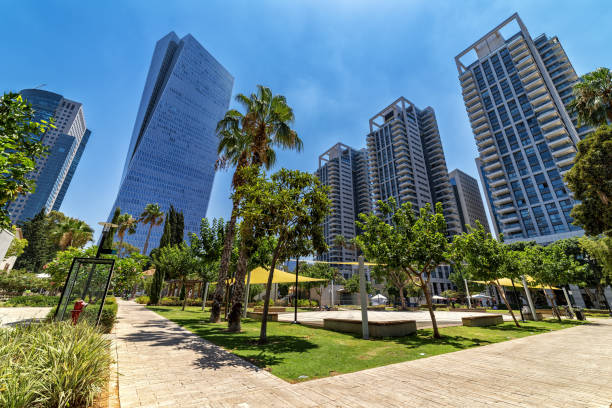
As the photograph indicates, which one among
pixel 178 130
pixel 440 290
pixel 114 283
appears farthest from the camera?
pixel 178 130

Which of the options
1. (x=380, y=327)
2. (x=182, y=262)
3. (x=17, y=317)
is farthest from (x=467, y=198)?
(x=17, y=317)

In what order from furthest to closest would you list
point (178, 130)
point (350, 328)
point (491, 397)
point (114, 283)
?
point (178, 130), point (114, 283), point (350, 328), point (491, 397)

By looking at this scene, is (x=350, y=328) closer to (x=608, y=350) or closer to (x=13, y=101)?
(x=608, y=350)

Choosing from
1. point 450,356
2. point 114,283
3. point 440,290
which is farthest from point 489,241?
point 440,290

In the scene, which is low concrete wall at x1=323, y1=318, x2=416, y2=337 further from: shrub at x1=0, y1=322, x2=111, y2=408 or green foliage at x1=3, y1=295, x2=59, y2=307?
green foliage at x1=3, y1=295, x2=59, y2=307

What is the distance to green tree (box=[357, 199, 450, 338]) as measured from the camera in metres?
10.7

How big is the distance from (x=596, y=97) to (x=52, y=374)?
30957mm

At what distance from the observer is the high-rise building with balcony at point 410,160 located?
3649 inches

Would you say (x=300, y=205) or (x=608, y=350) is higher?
(x=300, y=205)

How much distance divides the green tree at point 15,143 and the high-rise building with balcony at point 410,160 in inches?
3744

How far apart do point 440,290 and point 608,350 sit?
8854cm

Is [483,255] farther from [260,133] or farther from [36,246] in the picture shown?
[36,246]

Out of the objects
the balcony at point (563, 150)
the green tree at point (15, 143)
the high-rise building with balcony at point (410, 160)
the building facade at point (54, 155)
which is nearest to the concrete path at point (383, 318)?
the green tree at point (15, 143)

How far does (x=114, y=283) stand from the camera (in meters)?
13.4
